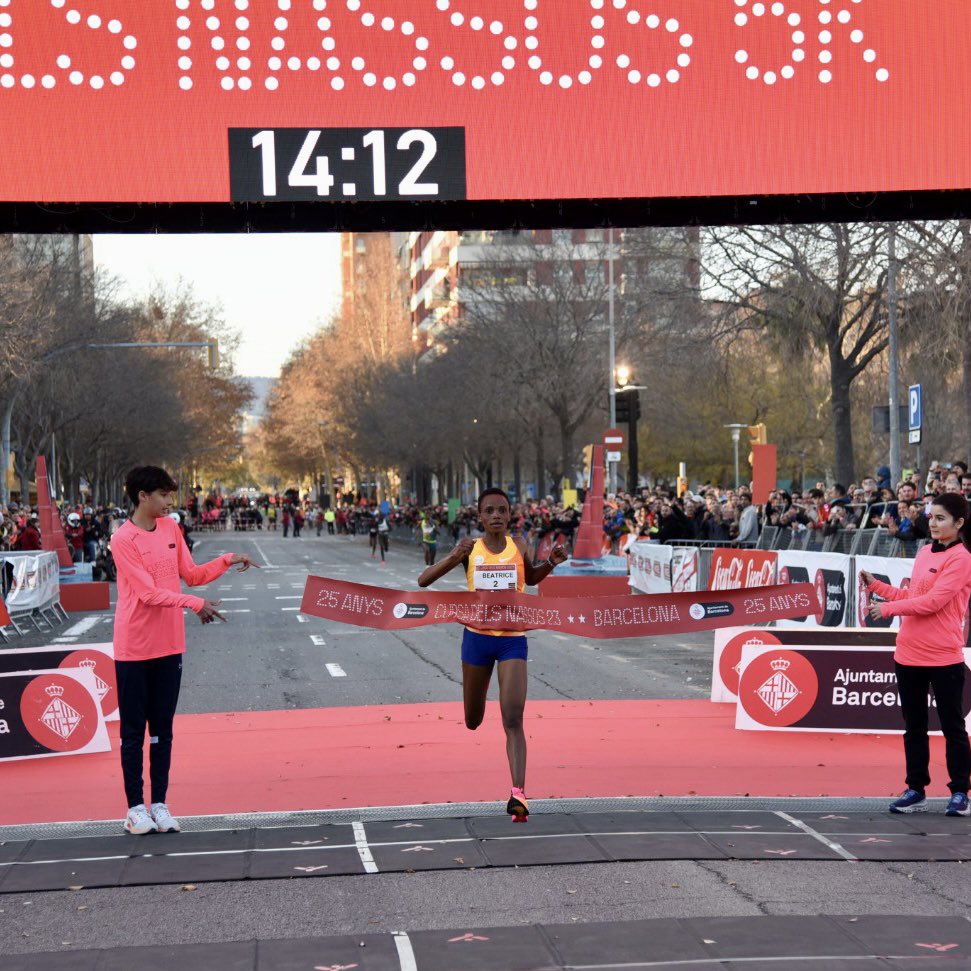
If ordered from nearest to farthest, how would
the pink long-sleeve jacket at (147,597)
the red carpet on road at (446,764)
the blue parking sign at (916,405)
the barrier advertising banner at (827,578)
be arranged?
the pink long-sleeve jacket at (147,597) < the red carpet on road at (446,764) < the barrier advertising banner at (827,578) < the blue parking sign at (916,405)

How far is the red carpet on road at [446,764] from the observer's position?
9188 mm

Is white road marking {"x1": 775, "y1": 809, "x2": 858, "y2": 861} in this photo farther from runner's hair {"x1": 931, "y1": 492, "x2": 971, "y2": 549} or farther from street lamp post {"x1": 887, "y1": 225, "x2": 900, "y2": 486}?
street lamp post {"x1": 887, "y1": 225, "x2": 900, "y2": 486}

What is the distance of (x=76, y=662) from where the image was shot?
11359 millimetres

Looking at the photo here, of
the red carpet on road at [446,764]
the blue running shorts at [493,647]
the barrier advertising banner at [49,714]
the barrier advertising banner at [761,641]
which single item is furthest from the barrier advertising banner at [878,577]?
the barrier advertising banner at [49,714]

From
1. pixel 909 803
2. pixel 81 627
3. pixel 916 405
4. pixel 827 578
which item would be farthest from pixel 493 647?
pixel 81 627

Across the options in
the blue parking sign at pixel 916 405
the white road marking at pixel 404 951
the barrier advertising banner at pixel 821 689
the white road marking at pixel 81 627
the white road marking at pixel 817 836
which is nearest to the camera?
the white road marking at pixel 404 951

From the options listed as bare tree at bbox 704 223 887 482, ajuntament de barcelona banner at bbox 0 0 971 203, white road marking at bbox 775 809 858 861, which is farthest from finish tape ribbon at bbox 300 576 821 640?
bare tree at bbox 704 223 887 482

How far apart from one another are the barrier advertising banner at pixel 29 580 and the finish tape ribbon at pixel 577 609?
15.1 m

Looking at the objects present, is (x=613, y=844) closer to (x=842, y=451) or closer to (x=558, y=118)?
(x=558, y=118)

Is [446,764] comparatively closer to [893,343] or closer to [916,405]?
[916,405]

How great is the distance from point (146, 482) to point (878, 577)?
10.1 m

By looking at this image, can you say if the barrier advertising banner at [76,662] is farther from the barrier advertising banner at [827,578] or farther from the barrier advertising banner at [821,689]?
the barrier advertising banner at [827,578]

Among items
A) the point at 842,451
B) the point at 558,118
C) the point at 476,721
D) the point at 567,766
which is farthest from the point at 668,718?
the point at 842,451

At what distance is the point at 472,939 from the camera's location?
602cm
